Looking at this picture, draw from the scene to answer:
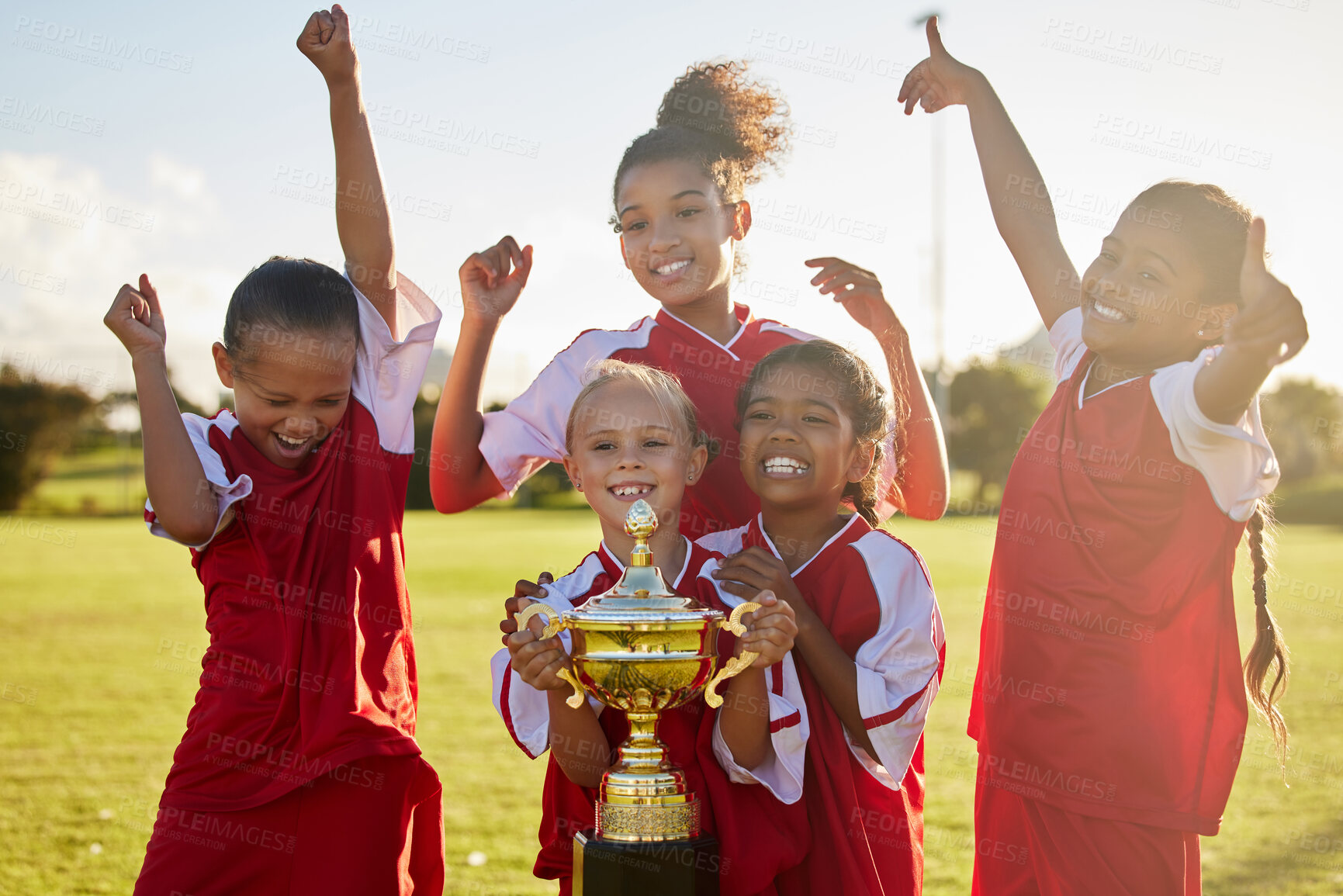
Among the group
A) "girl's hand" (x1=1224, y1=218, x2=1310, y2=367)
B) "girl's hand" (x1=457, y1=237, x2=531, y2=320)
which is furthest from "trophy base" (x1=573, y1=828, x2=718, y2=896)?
"girl's hand" (x1=1224, y1=218, x2=1310, y2=367)

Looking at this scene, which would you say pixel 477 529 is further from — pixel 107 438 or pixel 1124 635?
pixel 1124 635

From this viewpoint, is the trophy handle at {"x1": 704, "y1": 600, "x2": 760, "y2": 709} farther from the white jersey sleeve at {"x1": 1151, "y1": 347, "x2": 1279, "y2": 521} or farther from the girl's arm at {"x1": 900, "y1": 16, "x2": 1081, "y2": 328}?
the girl's arm at {"x1": 900, "y1": 16, "x2": 1081, "y2": 328}

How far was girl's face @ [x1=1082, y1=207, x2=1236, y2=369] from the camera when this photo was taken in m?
2.45

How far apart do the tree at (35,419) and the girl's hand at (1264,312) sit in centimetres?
3834

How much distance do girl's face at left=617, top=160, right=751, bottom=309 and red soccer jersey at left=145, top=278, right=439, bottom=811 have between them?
0.64 m

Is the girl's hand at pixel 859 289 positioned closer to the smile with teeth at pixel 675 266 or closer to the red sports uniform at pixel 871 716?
the smile with teeth at pixel 675 266

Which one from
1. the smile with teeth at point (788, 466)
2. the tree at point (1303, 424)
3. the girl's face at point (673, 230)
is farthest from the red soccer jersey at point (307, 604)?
the tree at point (1303, 424)

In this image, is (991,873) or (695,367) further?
(695,367)

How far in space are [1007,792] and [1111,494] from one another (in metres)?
0.75

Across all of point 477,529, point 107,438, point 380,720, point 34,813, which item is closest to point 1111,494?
point 380,720

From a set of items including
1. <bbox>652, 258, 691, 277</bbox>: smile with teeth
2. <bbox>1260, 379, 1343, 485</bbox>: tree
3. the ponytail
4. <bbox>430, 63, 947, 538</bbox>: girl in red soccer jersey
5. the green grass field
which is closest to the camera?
the ponytail

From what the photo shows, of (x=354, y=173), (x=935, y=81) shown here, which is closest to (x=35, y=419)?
(x=354, y=173)

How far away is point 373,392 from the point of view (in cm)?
271

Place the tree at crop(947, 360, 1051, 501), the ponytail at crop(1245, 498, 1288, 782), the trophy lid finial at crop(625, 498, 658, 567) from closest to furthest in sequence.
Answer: the trophy lid finial at crop(625, 498, 658, 567) → the ponytail at crop(1245, 498, 1288, 782) → the tree at crop(947, 360, 1051, 501)
